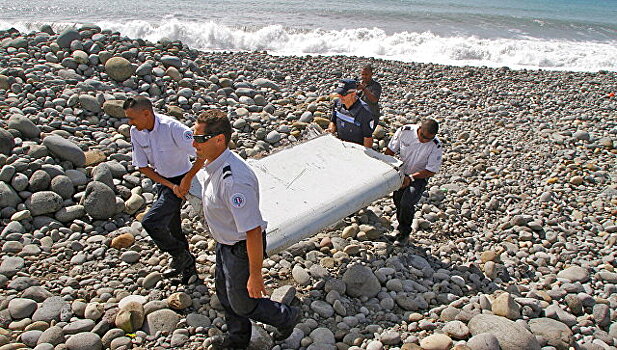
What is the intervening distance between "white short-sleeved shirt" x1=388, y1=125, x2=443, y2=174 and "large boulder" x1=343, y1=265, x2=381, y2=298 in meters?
1.35

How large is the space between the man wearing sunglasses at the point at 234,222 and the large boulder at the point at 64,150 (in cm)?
328

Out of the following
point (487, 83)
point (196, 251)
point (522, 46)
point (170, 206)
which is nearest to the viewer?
point (170, 206)

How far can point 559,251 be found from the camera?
5359 millimetres

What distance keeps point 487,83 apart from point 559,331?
9.88 m

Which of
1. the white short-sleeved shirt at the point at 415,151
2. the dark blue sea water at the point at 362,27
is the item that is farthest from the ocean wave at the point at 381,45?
the white short-sleeved shirt at the point at 415,151

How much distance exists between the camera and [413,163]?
5.08 m

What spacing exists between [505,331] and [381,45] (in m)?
17.5

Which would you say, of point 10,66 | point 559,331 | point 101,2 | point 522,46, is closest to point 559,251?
point 559,331

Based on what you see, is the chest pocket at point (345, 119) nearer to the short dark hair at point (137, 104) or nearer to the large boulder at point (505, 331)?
the short dark hair at point (137, 104)

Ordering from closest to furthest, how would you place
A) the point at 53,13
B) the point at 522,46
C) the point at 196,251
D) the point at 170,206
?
the point at 170,206, the point at 196,251, the point at 522,46, the point at 53,13

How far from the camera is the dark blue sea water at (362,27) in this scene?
1883 cm

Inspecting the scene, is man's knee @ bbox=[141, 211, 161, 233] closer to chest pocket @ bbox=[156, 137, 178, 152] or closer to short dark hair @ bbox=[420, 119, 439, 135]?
chest pocket @ bbox=[156, 137, 178, 152]

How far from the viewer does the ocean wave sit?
18.1 metres

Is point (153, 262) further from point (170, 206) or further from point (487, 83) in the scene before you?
point (487, 83)
